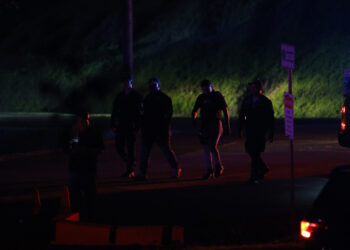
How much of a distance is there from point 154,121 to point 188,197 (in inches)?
101

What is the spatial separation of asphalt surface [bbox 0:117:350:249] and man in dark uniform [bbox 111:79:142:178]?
554 mm

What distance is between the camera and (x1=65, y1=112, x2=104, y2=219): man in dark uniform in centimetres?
984

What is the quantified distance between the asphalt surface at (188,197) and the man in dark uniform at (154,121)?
1.72 feet

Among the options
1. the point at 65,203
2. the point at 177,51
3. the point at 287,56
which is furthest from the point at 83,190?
the point at 177,51

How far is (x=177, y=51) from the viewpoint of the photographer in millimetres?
53969

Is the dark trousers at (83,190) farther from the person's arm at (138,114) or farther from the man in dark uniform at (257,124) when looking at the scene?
the person's arm at (138,114)

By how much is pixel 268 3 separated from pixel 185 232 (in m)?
45.0

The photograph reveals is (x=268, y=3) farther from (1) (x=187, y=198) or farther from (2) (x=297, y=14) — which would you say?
(1) (x=187, y=198)

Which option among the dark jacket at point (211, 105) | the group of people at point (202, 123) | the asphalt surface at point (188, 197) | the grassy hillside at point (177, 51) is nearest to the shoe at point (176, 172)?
the group of people at point (202, 123)

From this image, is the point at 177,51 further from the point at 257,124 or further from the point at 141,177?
the point at 257,124

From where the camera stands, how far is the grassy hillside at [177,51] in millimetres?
44406

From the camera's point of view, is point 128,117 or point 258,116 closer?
point 258,116

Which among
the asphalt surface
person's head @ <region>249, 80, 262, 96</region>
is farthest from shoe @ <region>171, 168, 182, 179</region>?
person's head @ <region>249, 80, 262, 96</region>

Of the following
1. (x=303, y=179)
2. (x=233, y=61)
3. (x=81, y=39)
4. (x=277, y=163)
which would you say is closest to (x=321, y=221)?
(x=303, y=179)
